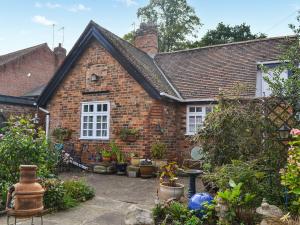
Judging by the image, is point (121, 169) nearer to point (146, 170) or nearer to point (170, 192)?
point (146, 170)

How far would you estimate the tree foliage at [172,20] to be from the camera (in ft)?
101

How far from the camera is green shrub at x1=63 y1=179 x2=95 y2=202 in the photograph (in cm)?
688

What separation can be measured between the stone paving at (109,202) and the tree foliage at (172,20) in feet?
74.2

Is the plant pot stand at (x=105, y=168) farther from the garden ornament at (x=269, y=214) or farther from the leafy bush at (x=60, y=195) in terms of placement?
the garden ornament at (x=269, y=214)

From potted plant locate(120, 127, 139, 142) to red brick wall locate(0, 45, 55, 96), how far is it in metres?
15.3

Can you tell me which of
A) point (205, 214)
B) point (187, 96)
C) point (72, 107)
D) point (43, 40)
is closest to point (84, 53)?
point (72, 107)

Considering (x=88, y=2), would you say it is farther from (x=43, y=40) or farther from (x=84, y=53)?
(x=43, y=40)

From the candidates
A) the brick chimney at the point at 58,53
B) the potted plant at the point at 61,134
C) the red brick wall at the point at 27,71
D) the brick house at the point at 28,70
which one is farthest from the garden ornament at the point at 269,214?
the brick chimney at the point at 58,53

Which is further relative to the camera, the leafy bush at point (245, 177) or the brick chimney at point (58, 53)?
the brick chimney at point (58, 53)

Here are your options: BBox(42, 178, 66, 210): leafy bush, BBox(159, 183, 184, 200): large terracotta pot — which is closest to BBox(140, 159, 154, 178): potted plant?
BBox(159, 183, 184, 200): large terracotta pot

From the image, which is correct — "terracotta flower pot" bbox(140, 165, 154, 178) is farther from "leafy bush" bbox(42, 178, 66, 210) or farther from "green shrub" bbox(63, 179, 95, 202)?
"leafy bush" bbox(42, 178, 66, 210)

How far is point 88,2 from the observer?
1084cm

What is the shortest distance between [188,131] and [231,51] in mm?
5593

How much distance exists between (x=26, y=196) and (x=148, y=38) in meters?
14.2
